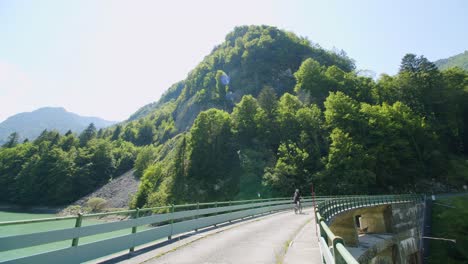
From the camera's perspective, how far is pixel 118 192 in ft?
298

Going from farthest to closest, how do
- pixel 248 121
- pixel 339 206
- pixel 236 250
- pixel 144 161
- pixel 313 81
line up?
pixel 144 161
pixel 313 81
pixel 248 121
pixel 339 206
pixel 236 250

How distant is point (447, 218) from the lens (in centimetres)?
3291

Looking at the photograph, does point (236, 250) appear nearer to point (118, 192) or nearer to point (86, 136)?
point (118, 192)

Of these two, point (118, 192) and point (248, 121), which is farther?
point (118, 192)

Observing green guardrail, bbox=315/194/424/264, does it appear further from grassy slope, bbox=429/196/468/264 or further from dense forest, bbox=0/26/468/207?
dense forest, bbox=0/26/468/207

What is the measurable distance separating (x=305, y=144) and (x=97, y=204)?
2554 inches

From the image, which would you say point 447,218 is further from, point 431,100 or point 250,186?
point 431,100

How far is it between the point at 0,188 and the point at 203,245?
422 feet

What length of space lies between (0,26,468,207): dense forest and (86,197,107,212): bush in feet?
58.1

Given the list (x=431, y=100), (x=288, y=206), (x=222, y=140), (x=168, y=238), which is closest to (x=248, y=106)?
(x=222, y=140)

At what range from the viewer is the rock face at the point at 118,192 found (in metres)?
82.3

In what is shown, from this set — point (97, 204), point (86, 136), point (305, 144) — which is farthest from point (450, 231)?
point (86, 136)

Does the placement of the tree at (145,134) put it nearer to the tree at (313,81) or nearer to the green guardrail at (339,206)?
the tree at (313,81)

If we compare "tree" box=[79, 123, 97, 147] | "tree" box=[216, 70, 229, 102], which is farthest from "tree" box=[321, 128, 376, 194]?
"tree" box=[79, 123, 97, 147]
